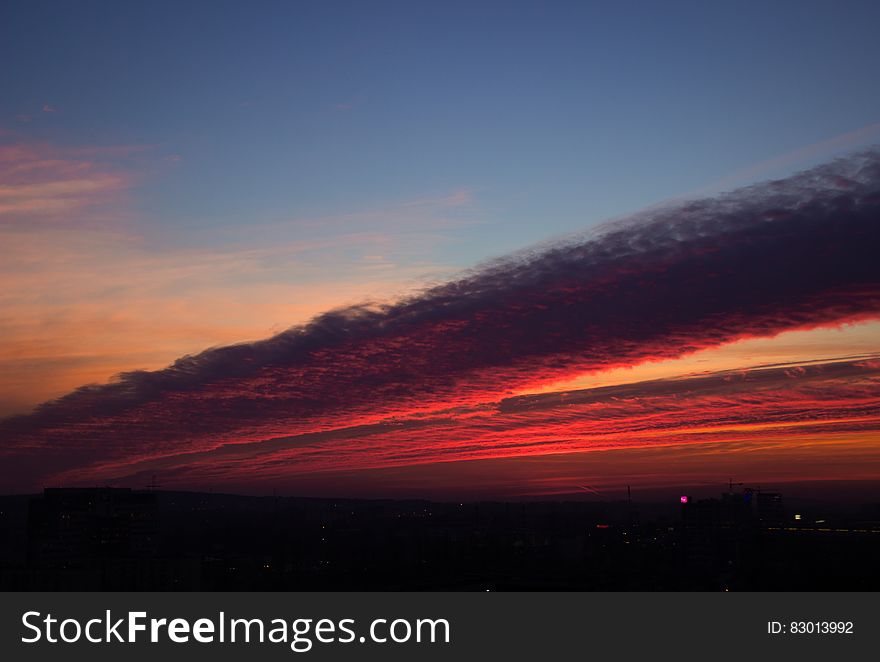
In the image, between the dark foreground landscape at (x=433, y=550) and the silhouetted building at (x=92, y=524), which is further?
the silhouetted building at (x=92, y=524)

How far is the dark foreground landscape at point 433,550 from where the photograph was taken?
32.9 meters

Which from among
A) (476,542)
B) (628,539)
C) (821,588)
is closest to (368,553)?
(476,542)

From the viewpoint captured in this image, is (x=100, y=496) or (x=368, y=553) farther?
(x=100, y=496)

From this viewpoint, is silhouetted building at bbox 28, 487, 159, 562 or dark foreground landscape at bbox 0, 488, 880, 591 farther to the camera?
silhouetted building at bbox 28, 487, 159, 562

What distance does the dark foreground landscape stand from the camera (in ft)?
108

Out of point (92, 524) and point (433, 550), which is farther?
point (92, 524)

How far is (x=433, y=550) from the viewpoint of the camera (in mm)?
44906

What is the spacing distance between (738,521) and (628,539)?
8.15m
